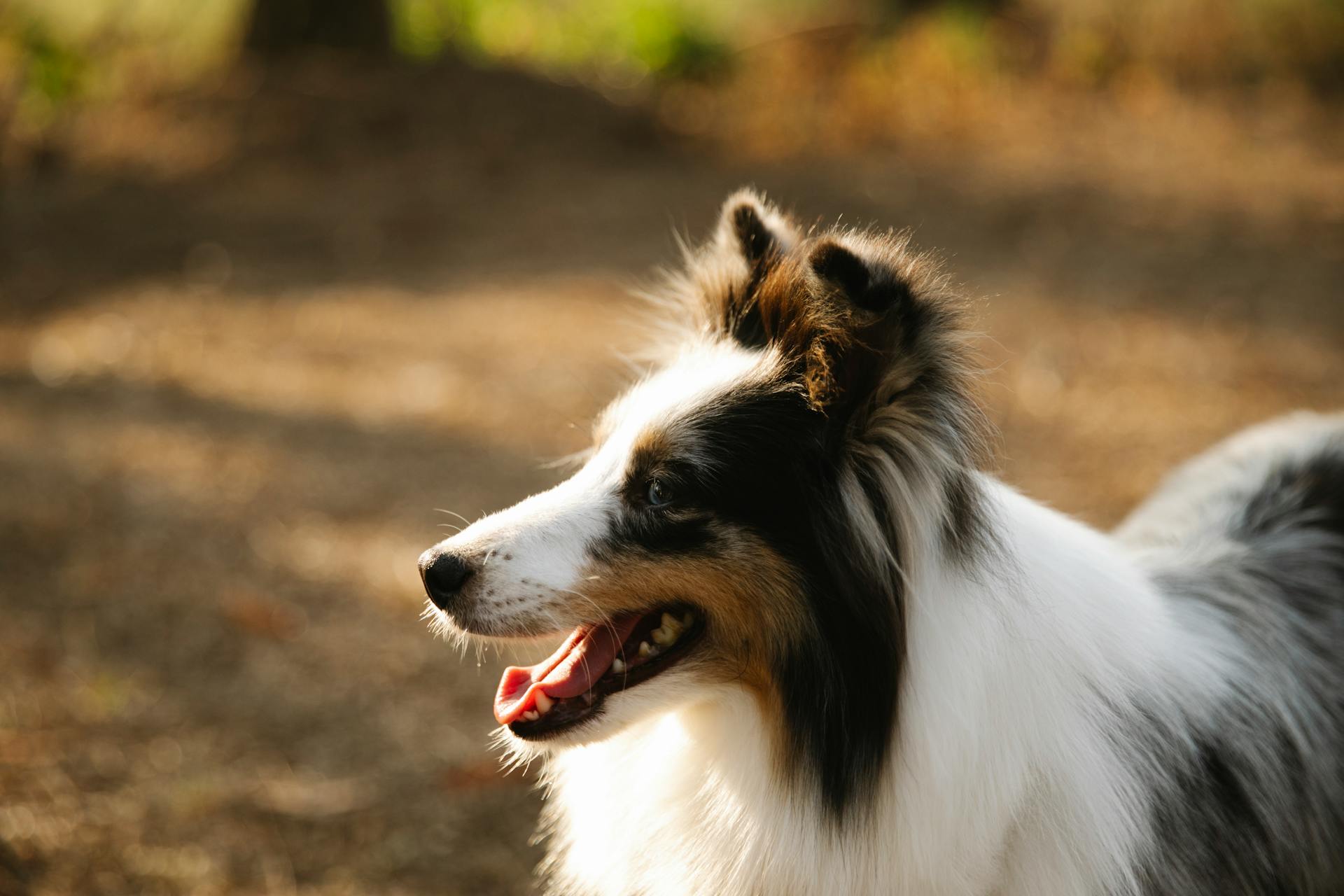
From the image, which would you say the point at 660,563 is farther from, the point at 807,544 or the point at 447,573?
the point at 447,573

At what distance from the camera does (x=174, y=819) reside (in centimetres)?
346

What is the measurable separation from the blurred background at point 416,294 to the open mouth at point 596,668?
0.82 m

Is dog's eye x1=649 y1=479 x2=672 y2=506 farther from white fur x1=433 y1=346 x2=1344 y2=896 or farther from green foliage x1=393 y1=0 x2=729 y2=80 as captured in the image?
green foliage x1=393 y1=0 x2=729 y2=80

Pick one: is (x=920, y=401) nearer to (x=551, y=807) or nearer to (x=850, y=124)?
(x=551, y=807)

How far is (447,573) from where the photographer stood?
2.34 meters

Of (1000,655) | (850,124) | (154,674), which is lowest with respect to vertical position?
(154,674)

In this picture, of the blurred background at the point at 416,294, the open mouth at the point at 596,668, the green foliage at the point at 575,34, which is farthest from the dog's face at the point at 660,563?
the green foliage at the point at 575,34

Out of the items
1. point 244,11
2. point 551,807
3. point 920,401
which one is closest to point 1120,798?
point 920,401

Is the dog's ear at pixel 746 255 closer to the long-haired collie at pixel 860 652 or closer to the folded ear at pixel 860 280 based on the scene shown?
the long-haired collie at pixel 860 652

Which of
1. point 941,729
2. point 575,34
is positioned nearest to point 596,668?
point 941,729

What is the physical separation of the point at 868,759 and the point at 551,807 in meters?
1.01

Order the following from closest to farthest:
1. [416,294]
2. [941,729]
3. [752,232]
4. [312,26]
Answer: [941,729], [752,232], [416,294], [312,26]

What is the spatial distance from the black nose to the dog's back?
4.83ft

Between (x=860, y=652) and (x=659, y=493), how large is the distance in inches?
20.7
